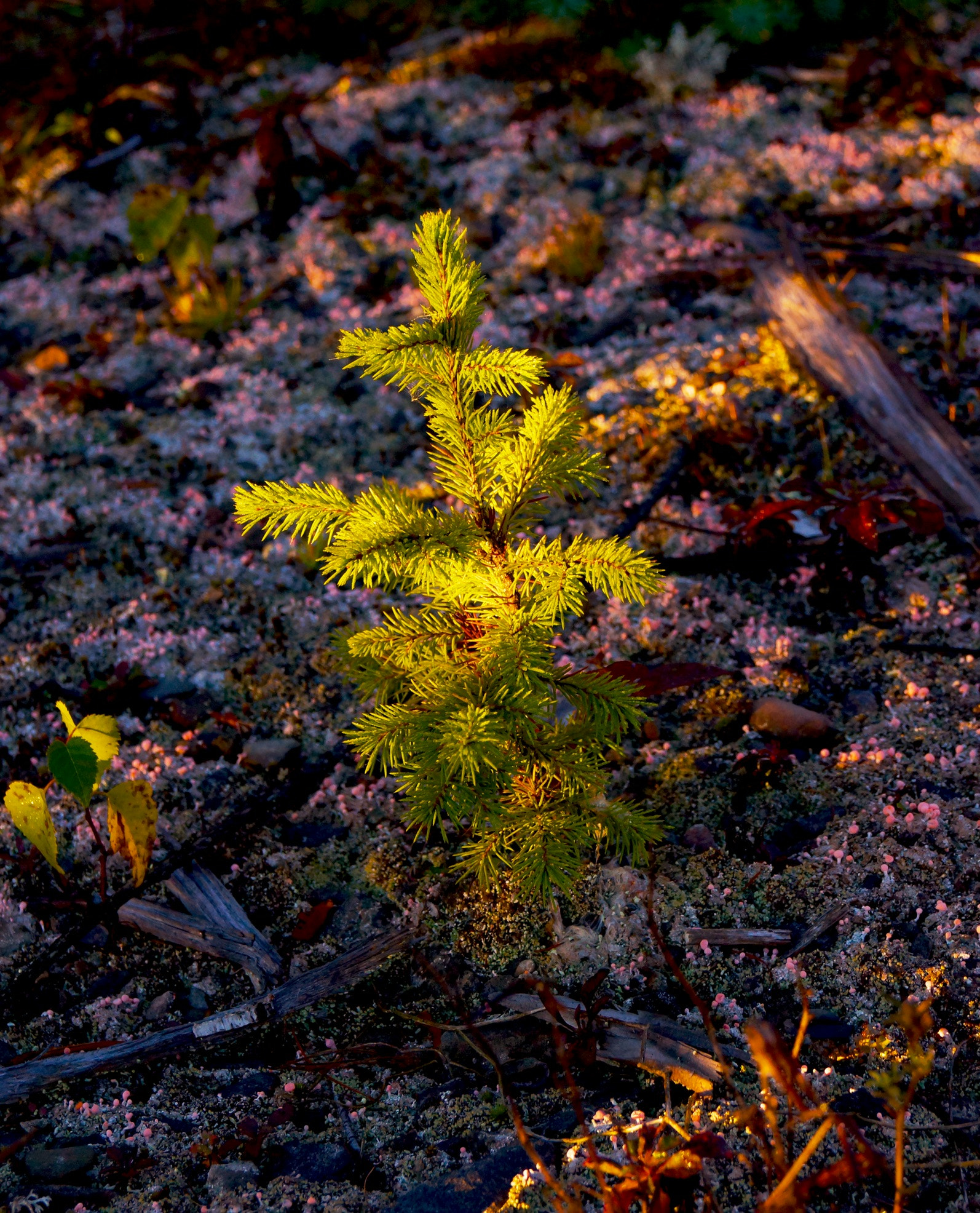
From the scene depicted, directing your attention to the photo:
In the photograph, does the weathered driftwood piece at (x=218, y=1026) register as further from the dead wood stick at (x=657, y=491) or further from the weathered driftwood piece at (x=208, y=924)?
the dead wood stick at (x=657, y=491)

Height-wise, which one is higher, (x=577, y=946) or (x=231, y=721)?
(x=231, y=721)

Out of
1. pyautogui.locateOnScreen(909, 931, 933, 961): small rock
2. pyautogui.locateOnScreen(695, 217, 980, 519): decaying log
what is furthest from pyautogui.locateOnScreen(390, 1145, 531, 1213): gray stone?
pyautogui.locateOnScreen(695, 217, 980, 519): decaying log

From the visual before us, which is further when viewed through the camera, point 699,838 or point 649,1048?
point 699,838

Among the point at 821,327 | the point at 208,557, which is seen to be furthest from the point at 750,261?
the point at 208,557

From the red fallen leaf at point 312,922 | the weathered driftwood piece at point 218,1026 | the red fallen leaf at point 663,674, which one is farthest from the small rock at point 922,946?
the red fallen leaf at point 312,922

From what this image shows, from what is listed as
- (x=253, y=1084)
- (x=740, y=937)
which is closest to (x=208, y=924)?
(x=253, y=1084)

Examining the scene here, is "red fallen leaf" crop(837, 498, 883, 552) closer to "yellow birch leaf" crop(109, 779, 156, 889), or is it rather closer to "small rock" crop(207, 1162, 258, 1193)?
"yellow birch leaf" crop(109, 779, 156, 889)

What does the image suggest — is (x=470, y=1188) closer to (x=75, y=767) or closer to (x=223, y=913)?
(x=223, y=913)
